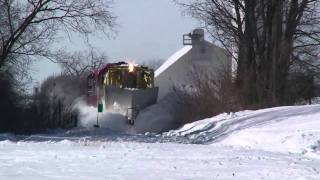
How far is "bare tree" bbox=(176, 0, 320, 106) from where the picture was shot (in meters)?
32.3

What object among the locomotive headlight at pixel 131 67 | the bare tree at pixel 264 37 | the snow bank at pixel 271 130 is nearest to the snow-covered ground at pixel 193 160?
the snow bank at pixel 271 130

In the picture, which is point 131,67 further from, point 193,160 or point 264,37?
point 193,160

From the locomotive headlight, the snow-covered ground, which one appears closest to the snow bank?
the snow-covered ground

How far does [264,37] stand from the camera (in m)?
34.0

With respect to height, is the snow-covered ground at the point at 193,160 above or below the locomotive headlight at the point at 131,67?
below

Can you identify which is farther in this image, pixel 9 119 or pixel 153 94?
pixel 153 94

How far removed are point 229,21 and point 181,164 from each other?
25309 mm

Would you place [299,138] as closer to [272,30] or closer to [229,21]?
[272,30]

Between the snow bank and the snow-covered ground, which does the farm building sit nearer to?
the snow bank

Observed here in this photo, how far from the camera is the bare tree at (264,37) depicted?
A: 106 feet

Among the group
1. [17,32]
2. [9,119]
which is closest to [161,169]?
[17,32]

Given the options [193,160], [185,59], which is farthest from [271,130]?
[185,59]

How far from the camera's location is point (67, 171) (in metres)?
11.2

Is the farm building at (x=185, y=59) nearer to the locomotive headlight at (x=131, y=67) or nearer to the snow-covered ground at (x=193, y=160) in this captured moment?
the locomotive headlight at (x=131, y=67)
